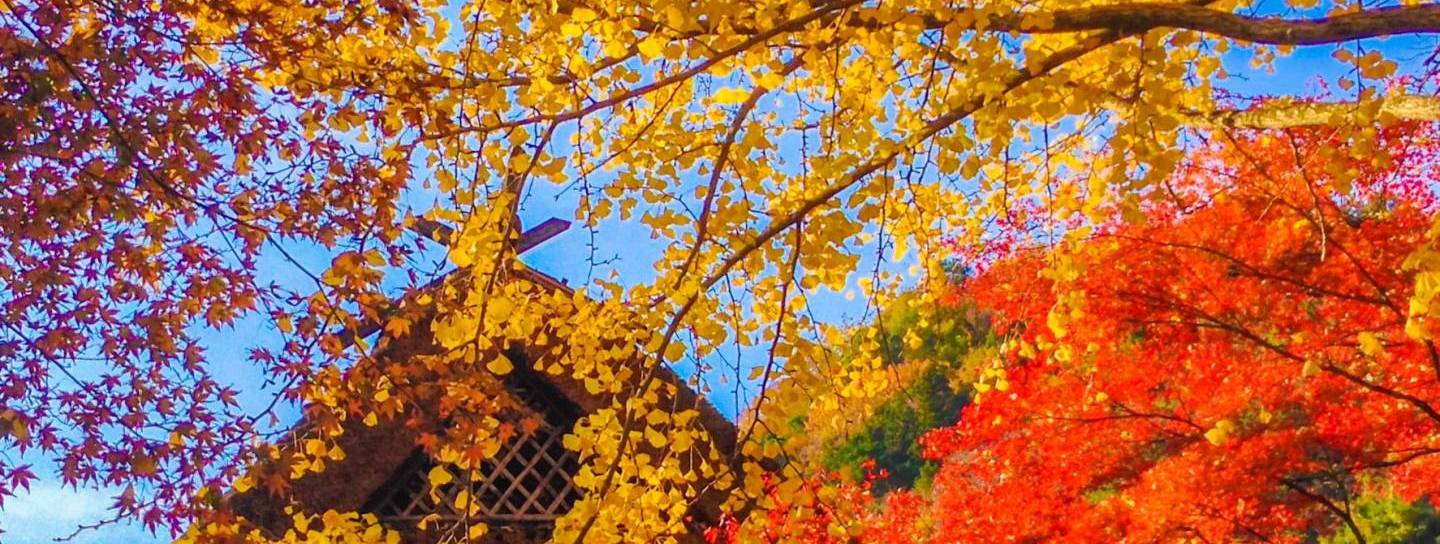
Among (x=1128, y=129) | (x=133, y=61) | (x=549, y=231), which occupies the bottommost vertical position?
(x=1128, y=129)

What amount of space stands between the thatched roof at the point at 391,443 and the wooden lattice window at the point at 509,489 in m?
0.22

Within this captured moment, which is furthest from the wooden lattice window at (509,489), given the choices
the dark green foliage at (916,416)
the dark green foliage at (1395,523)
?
the dark green foliage at (916,416)

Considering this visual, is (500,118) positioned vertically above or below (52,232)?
above

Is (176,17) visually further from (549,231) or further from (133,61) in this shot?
(549,231)

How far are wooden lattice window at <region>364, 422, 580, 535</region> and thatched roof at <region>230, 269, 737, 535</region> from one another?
0.22 metres

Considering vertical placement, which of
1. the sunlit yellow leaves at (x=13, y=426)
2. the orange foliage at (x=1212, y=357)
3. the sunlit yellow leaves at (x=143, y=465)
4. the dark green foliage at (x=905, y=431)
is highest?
the dark green foliage at (x=905, y=431)

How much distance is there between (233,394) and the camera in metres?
3.95

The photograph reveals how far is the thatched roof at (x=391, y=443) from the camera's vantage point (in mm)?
8609

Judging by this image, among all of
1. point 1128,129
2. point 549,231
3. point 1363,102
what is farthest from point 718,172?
point 549,231

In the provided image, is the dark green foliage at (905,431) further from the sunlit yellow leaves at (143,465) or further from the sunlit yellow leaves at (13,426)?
the sunlit yellow leaves at (13,426)

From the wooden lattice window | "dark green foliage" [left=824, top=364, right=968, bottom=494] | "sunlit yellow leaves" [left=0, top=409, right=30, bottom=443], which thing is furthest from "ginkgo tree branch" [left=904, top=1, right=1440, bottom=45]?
"dark green foliage" [left=824, top=364, right=968, bottom=494]

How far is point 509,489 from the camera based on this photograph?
30.2ft

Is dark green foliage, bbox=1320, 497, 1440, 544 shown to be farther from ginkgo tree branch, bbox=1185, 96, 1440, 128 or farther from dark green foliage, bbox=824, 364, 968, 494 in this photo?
ginkgo tree branch, bbox=1185, 96, 1440, 128

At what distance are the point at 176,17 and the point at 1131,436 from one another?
26.4ft
